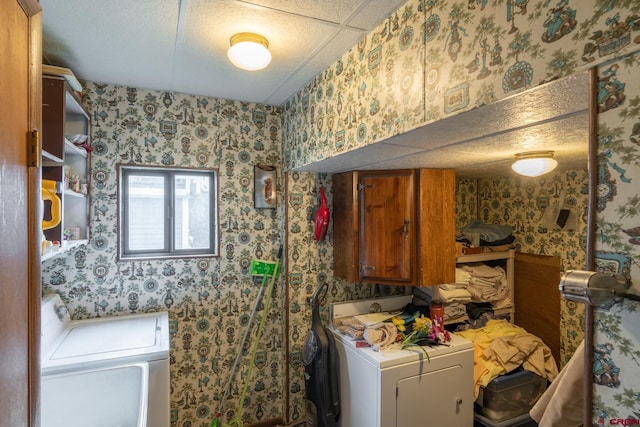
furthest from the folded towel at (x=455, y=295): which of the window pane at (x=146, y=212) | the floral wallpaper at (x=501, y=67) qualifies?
the window pane at (x=146, y=212)

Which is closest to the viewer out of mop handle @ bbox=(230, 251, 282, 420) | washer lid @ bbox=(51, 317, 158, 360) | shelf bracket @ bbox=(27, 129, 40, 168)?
shelf bracket @ bbox=(27, 129, 40, 168)

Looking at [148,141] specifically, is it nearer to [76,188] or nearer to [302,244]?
[76,188]

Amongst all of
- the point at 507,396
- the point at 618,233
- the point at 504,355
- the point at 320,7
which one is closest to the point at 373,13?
the point at 320,7

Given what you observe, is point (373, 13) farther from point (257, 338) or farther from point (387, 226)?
point (257, 338)

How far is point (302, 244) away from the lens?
8.32 ft

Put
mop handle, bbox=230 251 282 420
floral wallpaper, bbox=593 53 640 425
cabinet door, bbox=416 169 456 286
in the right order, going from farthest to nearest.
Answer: mop handle, bbox=230 251 282 420, cabinet door, bbox=416 169 456 286, floral wallpaper, bbox=593 53 640 425

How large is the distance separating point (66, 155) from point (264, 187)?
4.06ft

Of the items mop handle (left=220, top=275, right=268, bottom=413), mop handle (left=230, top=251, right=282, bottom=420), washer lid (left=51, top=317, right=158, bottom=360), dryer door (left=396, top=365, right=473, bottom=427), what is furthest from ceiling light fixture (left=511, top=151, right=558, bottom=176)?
washer lid (left=51, top=317, right=158, bottom=360)

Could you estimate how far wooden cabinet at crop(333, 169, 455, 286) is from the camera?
2.15 m

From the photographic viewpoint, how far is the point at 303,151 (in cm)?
217

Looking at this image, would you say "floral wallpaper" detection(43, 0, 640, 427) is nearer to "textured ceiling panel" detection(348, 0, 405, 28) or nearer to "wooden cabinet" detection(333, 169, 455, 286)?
"textured ceiling panel" detection(348, 0, 405, 28)

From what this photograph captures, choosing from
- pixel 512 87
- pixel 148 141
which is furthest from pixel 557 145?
pixel 148 141

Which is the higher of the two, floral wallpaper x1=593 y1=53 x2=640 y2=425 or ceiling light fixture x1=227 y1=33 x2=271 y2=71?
ceiling light fixture x1=227 y1=33 x2=271 y2=71

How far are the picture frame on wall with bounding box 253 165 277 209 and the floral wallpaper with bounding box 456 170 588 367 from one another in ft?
5.94
